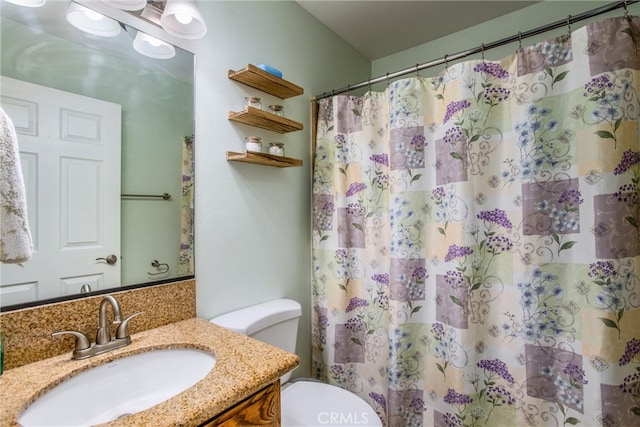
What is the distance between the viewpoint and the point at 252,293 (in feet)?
4.65

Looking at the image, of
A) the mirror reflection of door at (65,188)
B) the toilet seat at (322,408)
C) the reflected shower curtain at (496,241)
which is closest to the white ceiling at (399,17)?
the reflected shower curtain at (496,241)

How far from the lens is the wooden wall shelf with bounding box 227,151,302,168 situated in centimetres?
129

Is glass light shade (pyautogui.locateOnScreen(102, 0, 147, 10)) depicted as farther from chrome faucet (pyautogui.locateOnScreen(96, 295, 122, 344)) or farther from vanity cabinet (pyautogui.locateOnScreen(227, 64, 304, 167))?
chrome faucet (pyautogui.locateOnScreen(96, 295, 122, 344))

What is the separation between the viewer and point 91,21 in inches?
37.5

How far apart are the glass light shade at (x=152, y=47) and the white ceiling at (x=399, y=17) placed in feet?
3.03

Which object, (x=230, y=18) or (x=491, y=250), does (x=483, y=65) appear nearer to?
(x=491, y=250)

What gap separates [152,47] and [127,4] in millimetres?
151

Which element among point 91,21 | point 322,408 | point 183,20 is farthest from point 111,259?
point 322,408

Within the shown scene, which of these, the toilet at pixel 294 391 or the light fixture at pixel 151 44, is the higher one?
the light fixture at pixel 151 44

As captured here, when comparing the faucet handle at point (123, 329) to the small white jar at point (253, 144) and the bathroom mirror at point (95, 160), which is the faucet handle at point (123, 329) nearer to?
the bathroom mirror at point (95, 160)

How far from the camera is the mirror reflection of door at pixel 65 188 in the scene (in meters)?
0.81

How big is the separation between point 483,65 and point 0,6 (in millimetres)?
1624

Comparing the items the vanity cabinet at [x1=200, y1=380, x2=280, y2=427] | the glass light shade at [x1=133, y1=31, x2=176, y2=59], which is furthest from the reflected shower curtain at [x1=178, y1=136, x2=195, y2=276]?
the vanity cabinet at [x1=200, y1=380, x2=280, y2=427]

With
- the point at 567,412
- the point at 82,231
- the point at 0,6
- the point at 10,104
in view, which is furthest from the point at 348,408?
the point at 0,6
